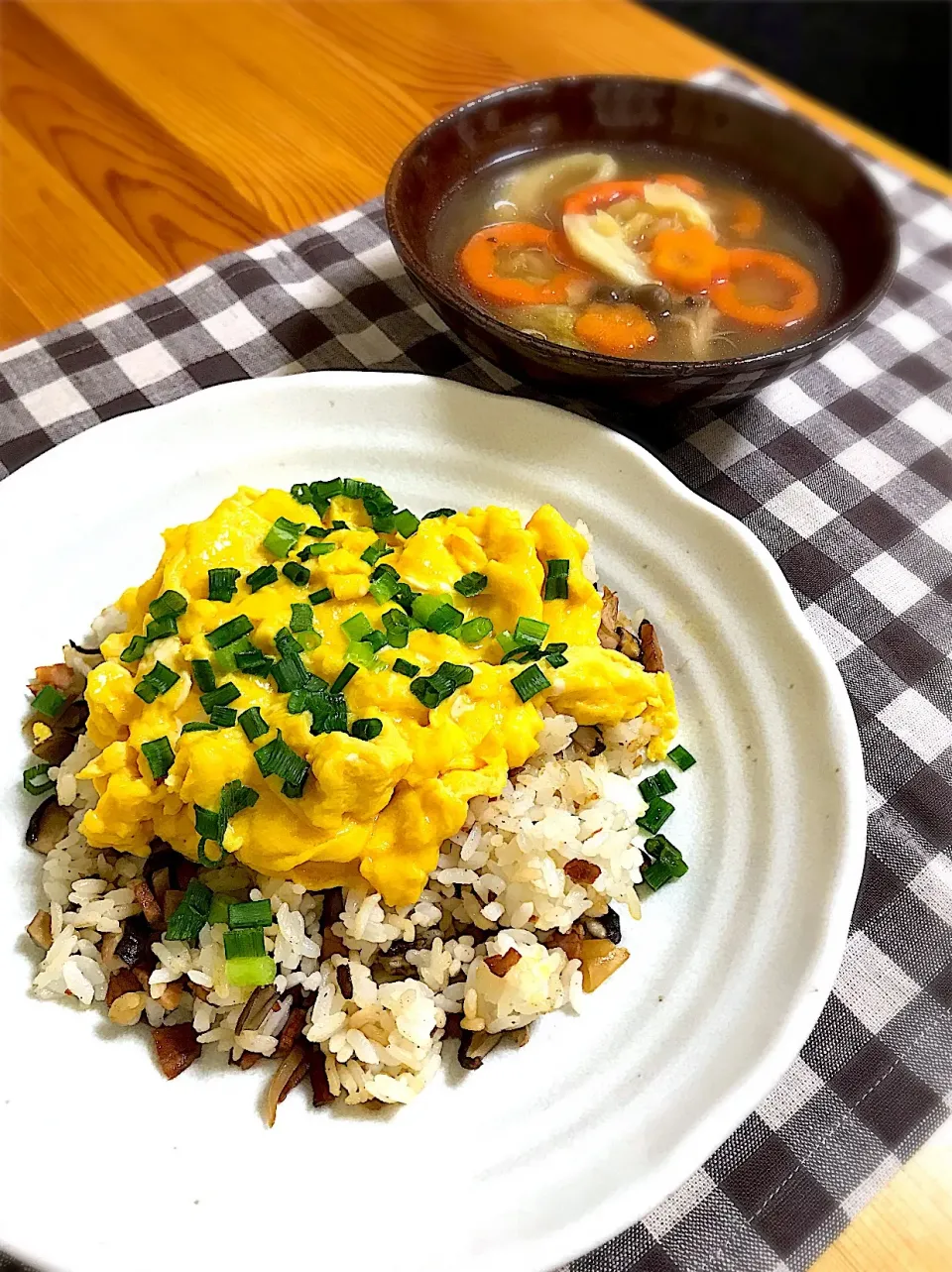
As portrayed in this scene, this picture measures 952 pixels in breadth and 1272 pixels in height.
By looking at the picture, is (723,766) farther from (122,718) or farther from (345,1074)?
(122,718)

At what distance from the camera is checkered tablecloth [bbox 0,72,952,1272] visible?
74.2 inches

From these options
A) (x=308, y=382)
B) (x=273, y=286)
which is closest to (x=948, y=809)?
(x=308, y=382)

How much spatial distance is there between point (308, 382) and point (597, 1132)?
182 cm

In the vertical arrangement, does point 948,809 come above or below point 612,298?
below

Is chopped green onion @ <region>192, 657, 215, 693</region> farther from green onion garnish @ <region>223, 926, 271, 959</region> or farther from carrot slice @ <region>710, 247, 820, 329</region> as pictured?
carrot slice @ <region>710, 247, 820, 329</region>

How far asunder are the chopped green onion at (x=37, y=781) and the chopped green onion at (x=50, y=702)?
0.12m

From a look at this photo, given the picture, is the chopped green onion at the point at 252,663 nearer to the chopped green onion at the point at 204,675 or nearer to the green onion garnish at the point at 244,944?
the chopped green onion at the point at 204,675

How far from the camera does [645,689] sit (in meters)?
2.19

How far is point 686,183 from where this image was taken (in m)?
3.28

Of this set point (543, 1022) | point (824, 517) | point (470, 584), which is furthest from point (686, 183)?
point (543, 1022)

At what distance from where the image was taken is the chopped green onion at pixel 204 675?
78.9 inches

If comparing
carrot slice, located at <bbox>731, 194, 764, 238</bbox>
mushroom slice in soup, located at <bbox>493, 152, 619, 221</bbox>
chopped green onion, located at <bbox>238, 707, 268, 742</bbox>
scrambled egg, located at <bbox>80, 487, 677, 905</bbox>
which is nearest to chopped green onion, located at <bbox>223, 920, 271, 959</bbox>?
scrambled egg, located at <bbox>80, 487, 677, 905</bbox>

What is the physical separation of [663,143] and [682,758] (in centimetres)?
213

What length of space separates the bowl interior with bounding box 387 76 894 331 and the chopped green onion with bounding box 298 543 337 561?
99cm
